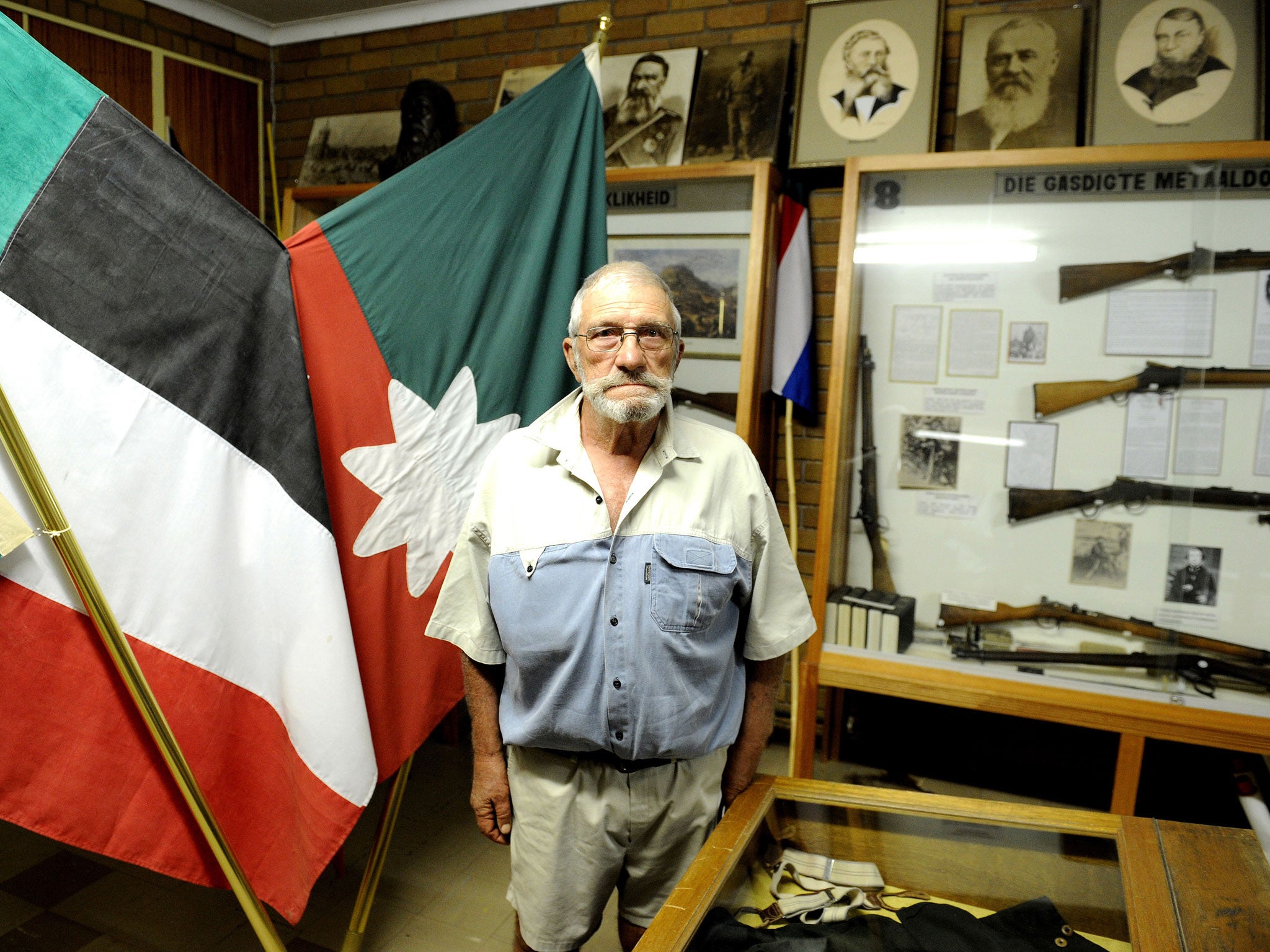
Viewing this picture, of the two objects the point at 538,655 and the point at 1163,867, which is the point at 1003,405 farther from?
the point at 538,655

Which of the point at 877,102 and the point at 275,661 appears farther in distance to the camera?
the point at 877,102

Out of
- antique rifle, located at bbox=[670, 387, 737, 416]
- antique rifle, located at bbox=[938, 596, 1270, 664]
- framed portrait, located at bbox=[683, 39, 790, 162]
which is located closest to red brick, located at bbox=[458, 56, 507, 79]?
framed portrait, located at bbox=[683, 39, 790, 162]

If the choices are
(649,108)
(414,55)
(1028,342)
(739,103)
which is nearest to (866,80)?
(739,103)

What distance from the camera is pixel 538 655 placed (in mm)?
1366

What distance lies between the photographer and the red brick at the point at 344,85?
Result: 3572 mm

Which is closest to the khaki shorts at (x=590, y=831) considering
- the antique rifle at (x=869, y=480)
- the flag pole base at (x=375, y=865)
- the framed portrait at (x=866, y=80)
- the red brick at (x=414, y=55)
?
the flag pole base at (x=375, y=865)

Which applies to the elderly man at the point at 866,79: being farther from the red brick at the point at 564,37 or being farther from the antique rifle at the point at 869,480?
the red brick at the point at 564,37

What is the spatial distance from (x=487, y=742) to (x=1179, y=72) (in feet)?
8.11

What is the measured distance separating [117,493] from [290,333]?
396 millimetres

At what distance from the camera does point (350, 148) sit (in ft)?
11.4

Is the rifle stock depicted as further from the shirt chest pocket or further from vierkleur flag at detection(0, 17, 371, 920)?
vierkleur flag at detection(0, 17, 371, 920)

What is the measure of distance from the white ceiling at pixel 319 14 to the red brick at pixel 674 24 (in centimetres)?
47

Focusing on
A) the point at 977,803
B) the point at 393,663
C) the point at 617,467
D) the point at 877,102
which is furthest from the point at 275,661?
the point at 877,102

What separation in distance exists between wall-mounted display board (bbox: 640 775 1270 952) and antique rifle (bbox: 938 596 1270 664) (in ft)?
3.27
